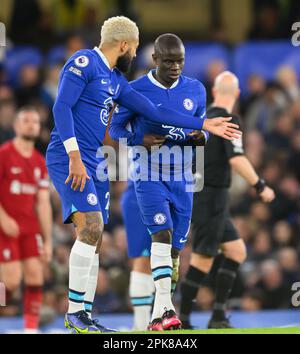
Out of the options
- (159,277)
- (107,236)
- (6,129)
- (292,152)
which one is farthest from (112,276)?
(159,277)

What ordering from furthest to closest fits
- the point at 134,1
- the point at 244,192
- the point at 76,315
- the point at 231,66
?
Result: the point at 134,1 < the point at 231,66 < the point at 244,192 < the point at 76,315

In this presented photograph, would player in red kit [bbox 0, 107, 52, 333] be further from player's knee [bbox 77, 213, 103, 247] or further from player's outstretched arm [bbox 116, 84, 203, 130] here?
player's knee [bbox 77, 213, 103, 247]

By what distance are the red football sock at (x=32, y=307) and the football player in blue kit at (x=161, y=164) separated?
285 centimetres

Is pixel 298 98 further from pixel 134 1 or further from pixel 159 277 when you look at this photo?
pixel 159 277

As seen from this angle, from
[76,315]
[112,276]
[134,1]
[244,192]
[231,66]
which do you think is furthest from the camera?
[134,1]

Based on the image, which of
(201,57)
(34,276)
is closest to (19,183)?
(34,276)

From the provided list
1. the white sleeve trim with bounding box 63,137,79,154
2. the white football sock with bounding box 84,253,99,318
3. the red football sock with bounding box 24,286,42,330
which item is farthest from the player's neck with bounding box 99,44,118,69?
the red football sock with bounding box 24,286,42,330

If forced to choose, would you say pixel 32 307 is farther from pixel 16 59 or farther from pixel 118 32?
pixel 16 59

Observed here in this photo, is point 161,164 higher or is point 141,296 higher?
point 161,164

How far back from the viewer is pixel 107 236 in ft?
46.4

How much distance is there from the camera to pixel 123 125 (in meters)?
8.62

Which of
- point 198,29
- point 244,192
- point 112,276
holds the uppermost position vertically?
point 198,29

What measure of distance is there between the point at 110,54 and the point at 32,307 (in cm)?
388

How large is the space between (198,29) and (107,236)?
5.22 metres
